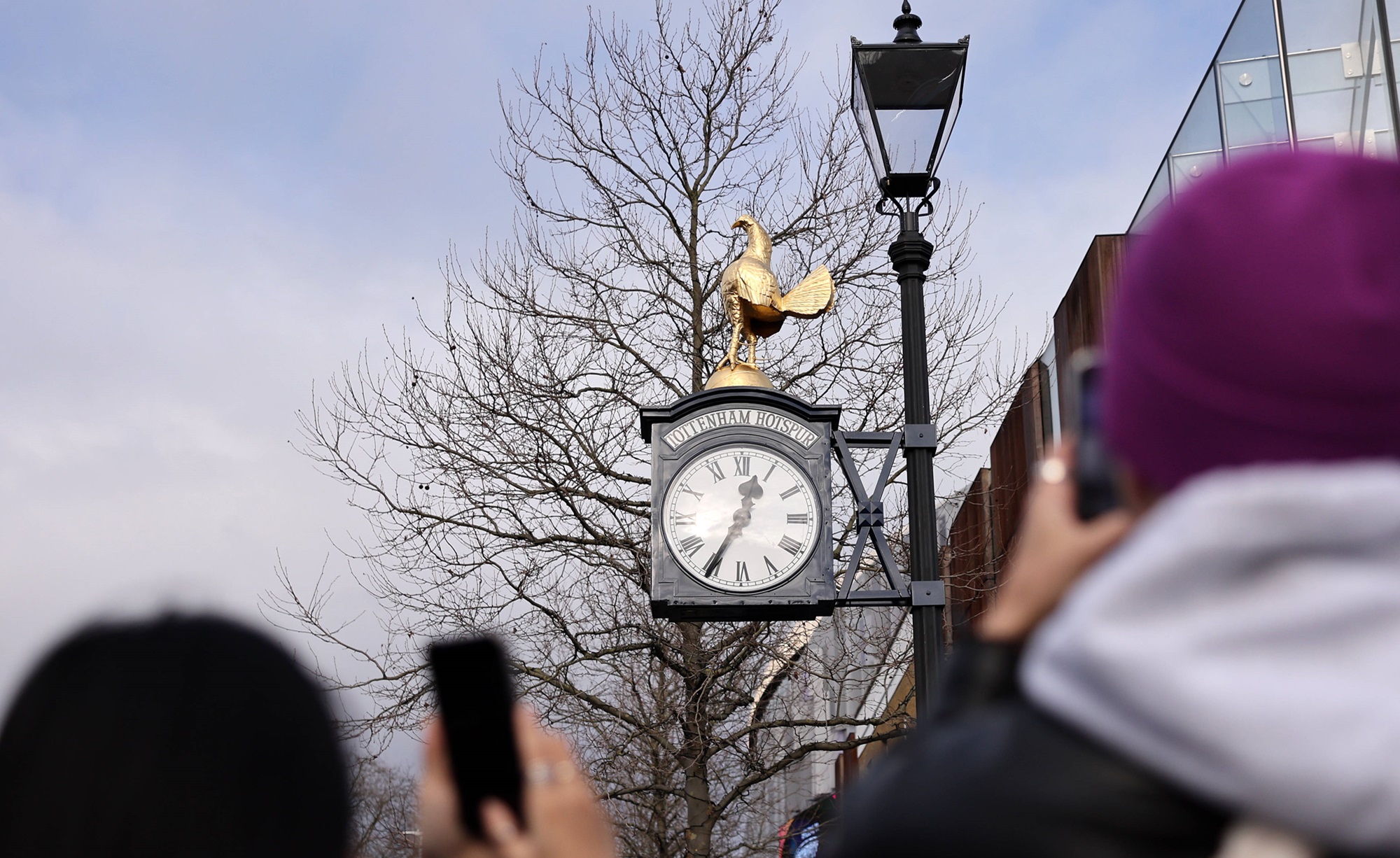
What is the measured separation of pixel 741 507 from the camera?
593 cm

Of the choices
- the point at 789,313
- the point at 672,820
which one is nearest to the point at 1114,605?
the point at 789,313

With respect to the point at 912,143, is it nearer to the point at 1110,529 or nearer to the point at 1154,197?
the point at 1110,529

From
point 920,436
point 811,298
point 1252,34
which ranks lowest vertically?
point 920,436

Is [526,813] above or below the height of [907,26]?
below

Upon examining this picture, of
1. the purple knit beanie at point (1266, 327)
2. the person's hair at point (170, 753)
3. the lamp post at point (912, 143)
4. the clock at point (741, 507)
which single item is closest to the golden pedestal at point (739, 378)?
the clock at point (741, 507)

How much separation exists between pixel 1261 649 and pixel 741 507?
5124mm

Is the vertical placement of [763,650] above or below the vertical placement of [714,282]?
below

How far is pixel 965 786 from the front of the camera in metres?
0.87

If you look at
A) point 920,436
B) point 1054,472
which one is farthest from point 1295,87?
point 1054,472

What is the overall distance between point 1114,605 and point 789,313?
5720mm

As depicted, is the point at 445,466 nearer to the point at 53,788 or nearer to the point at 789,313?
the point at 789,313

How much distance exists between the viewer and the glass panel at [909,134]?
17.6 feet

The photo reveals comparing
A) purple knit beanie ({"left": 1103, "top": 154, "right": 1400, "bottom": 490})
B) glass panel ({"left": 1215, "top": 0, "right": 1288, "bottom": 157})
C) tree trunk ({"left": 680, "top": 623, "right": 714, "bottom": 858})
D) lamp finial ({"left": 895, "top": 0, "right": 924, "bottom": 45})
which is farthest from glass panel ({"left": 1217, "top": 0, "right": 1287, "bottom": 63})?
purple knit beanie ({"left": 1103, "top": 154, "right": 1400, "bottom": 490})

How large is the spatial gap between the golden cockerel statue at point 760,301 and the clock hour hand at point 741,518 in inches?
28.3
